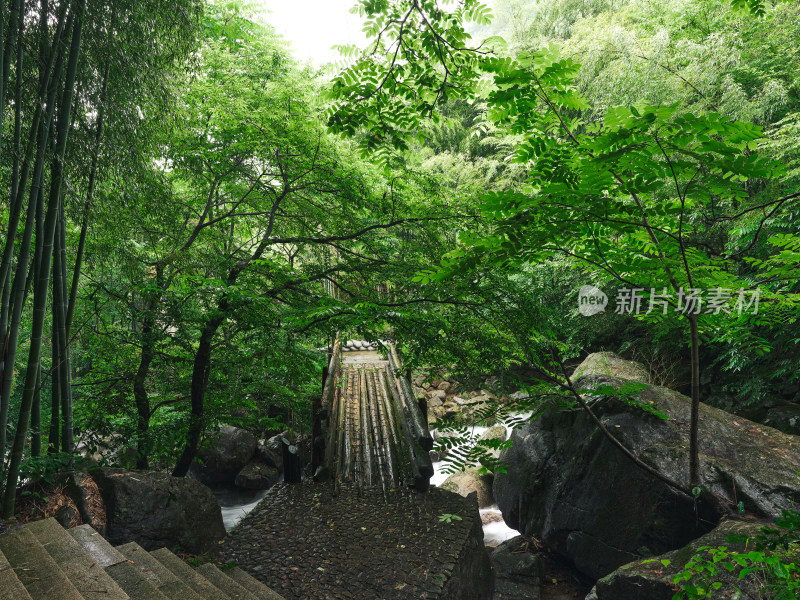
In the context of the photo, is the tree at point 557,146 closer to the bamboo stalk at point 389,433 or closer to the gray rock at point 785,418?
the bamboo stalk at point 389,433

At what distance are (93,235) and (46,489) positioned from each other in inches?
104

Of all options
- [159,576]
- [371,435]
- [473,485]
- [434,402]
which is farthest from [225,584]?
[434,402]

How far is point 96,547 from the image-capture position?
105 inches

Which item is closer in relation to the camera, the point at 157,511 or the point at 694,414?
the point at 694,414

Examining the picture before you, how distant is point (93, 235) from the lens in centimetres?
452

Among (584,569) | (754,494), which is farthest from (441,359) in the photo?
(584,569)

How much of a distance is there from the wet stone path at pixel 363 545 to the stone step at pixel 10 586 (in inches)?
86.3

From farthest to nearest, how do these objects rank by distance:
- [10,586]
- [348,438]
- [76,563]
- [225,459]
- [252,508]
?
[225,459]
[252,508]
[348,438]
[76,563]
[10,586]

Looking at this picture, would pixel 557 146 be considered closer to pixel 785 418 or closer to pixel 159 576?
pixel 159 576

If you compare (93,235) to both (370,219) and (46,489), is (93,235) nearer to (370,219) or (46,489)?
(46,489)

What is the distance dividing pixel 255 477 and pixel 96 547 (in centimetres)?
572

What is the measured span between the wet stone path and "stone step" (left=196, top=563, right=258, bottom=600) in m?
0.56

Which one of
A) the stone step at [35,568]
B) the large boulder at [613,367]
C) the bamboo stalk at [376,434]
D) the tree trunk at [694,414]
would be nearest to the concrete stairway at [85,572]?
the stone step at [35,568]

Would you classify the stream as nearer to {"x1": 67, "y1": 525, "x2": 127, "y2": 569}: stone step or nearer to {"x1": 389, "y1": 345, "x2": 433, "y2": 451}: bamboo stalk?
{"x1": 389, "y1": 345, "x2": 433, "y2": 451}: bamboo stalk
